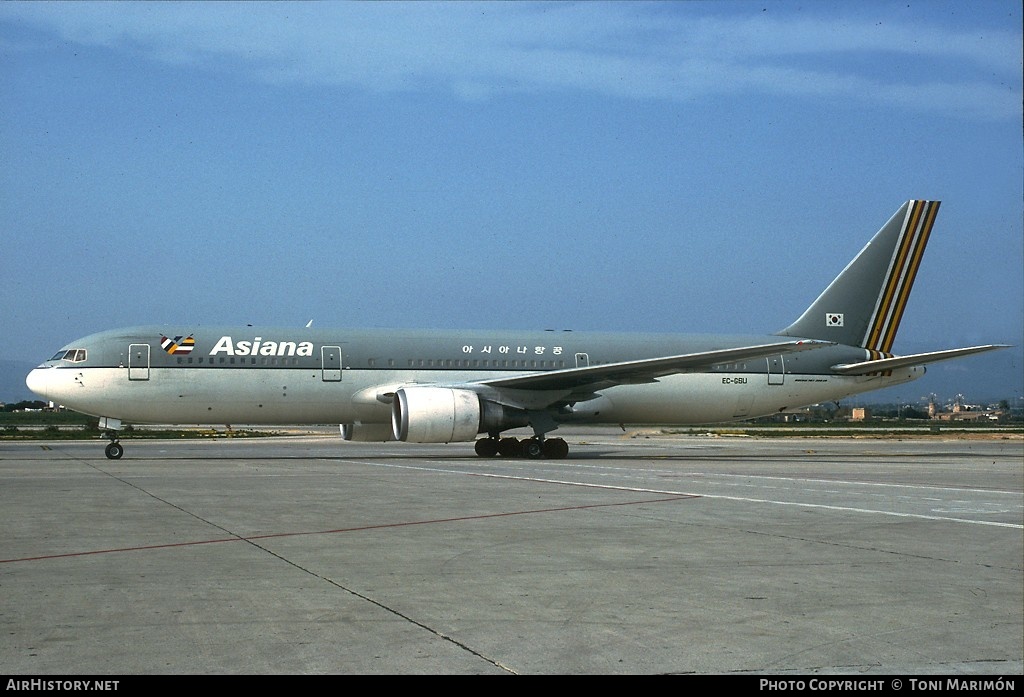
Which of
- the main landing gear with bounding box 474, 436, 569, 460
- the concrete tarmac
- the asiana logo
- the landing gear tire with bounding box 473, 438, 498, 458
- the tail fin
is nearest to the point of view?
the concrete tarmac

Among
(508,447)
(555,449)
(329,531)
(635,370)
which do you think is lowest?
(329,531)

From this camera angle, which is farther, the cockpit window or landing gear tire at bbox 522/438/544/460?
landing gear tire at bbox 522/438/544/460

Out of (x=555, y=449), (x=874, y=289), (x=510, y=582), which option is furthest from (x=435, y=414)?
(x=510, y=582)

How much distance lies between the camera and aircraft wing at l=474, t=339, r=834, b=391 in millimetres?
24828

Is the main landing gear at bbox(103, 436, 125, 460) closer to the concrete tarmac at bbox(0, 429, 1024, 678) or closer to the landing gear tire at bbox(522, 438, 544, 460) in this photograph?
the landing gear tire at bbox(522, 438, 544, 460)

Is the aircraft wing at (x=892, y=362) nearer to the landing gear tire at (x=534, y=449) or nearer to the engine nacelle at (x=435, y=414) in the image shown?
the landing gear tire at (x=534, y=449)

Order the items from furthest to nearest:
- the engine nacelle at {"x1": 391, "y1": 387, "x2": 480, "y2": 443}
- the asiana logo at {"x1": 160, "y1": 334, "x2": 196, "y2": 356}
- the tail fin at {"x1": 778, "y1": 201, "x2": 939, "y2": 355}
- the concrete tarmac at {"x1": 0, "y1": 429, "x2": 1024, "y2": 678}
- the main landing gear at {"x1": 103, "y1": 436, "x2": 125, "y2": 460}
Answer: the tail fin at {"x1": 778, "y1": 201, "x2": 939, "y2": 355}
the asiana logo at {"x1": 160, "y1": 334, "x2": 196, "y2": 356}
the main landing gear at {"x1": 103, "y1": 436, "x2": 125, "y2": 460}
the engine nacelle at {"x1": 391, "y1": 387, "x2": 480, "y2": 443}
the concrete tarmac at {"x1": 0, "y1": 429, "x2": 1024, "y2": 678}

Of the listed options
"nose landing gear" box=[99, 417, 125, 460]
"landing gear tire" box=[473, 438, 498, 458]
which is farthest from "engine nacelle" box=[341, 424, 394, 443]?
"nose landing gear" box=[99, 417, 125, 460]

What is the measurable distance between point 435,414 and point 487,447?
369 cm

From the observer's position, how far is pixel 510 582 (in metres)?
7.23

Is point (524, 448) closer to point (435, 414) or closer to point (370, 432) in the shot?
point (435, 414)

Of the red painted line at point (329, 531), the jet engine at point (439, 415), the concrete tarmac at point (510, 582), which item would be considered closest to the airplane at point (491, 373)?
the jet engine at point (439, 415)

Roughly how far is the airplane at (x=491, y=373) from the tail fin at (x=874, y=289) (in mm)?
42

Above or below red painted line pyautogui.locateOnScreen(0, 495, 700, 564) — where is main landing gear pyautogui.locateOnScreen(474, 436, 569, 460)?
above
